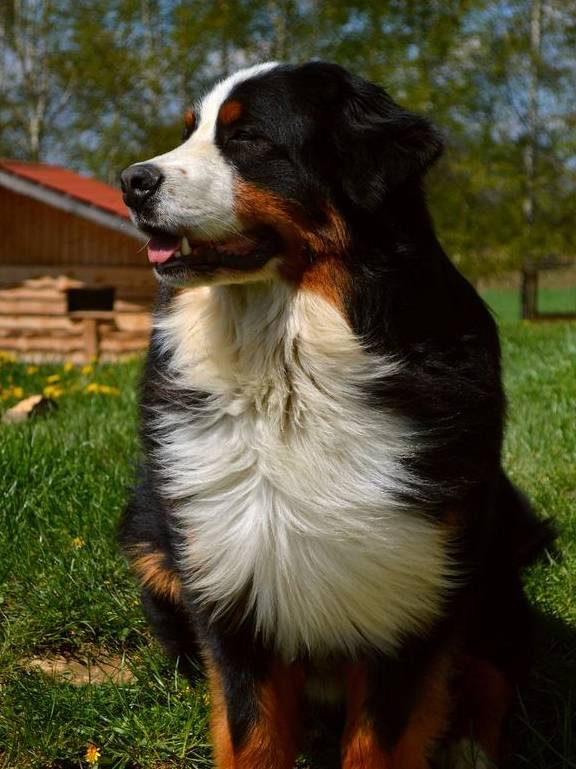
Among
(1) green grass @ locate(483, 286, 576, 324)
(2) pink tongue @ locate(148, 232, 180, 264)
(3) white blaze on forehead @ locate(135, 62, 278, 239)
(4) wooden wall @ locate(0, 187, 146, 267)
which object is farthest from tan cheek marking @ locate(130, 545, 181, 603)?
(1) green grass @ locate(483, 286, 576, 324)

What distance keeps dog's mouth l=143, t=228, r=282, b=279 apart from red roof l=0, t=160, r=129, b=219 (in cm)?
991

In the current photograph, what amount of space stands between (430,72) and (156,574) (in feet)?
56.6

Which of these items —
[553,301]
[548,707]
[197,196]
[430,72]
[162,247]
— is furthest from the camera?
[553,301]

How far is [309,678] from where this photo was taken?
2.64m

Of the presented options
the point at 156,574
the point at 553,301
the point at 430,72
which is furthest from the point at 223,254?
the point at 553,301

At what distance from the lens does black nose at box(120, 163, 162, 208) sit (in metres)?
2.35

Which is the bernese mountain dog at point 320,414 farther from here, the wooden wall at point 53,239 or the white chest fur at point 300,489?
the wooden wall at point 53,239

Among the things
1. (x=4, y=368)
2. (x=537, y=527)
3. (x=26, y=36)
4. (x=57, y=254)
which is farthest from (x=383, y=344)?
(x=26, y=36)

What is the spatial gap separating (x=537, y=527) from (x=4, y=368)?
736 cm

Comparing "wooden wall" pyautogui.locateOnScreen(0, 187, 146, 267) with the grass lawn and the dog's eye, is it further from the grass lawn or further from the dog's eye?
the dog's eye

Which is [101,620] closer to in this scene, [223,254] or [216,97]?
[223,254]

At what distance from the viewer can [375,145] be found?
2.39 meters

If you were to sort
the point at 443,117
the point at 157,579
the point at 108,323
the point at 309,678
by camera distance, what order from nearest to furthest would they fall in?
the point at 309,678 → the point at 157,579 → the point at 108,323 → the point at 443,117

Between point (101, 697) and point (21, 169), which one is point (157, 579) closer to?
point (101, 697)
